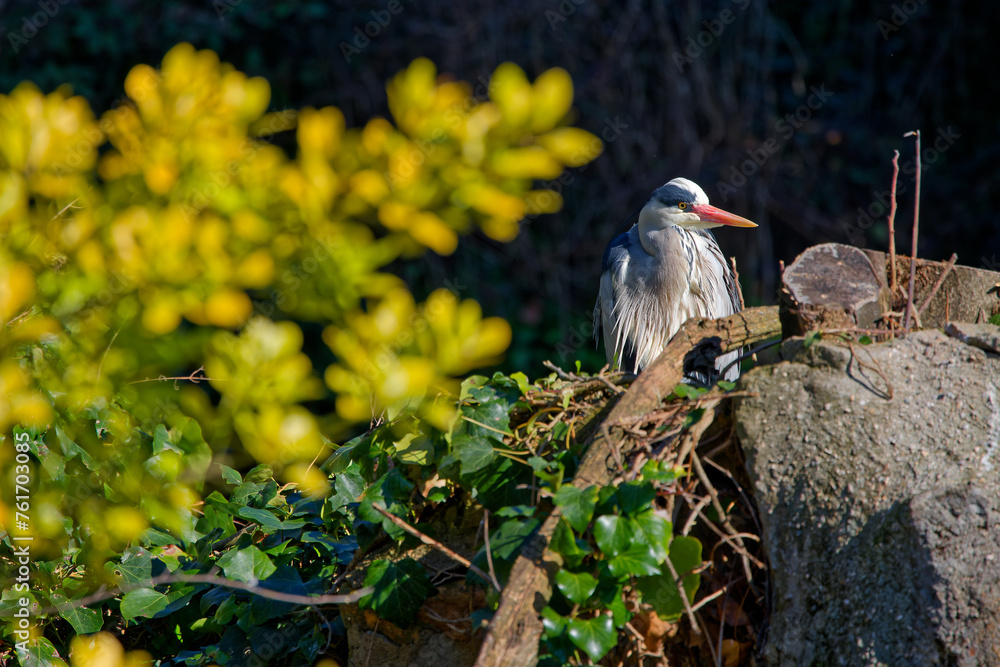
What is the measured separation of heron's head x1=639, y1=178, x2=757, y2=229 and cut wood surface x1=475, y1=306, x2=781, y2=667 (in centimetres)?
143

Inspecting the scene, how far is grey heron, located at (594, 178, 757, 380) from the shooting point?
3.24 m

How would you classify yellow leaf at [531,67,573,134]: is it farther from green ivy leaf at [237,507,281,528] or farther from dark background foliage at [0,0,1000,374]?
dark background foliage at [0,0,1000,374]

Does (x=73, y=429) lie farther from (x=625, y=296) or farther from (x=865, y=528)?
(x=625, y=296)

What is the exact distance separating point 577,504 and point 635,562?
0.12 meters

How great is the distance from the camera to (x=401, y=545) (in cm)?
169

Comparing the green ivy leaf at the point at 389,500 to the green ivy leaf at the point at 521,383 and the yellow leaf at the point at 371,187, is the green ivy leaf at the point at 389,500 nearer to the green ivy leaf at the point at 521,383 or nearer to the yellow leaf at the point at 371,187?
the green ivy leaf at the point at 521,383

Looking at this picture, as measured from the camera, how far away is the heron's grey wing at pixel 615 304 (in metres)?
3.37

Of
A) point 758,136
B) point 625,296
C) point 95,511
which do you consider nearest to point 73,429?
point 95,511

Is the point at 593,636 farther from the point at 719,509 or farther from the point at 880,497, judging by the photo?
the point at 880,497

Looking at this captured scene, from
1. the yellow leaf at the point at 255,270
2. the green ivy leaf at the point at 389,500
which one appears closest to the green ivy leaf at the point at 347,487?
the green ivy leaf at the point at 389,500

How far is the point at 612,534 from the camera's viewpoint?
1311 millimetres

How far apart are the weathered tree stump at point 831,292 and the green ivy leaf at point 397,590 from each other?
2.79 ft

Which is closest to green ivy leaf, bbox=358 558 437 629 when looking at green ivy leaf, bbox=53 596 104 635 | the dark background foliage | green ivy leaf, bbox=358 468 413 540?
green ivy leaf, bbox=358 468 413 540

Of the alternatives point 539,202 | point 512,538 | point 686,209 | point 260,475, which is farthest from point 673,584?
point 686,209
